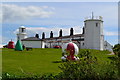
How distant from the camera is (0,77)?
29.4ft

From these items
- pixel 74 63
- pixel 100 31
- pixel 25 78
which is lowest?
pixel 25 78

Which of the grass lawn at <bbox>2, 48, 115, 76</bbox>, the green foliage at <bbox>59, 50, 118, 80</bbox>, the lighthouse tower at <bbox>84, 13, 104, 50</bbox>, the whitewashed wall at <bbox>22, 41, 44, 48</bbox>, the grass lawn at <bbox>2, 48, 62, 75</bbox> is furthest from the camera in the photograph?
the whitewashed wall at <bbox>22, 41, 44, 48</bbox>

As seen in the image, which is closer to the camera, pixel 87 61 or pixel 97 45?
pixel 87 61

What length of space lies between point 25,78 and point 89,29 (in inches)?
1748

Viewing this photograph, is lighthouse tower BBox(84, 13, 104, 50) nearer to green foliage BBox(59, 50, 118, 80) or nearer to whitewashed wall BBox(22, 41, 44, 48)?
whitewashed wall BBox(22, 41, 44, 48)

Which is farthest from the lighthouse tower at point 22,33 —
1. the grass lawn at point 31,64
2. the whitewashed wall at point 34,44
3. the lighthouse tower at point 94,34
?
the grass lawn at point 31,64

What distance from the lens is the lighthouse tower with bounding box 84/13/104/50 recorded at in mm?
51594

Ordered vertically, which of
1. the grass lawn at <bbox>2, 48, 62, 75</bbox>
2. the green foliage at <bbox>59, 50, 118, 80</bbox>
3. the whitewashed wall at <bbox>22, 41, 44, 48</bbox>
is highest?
the whitewashed wall at <bbox>22, 41, 44, 48</bbox>

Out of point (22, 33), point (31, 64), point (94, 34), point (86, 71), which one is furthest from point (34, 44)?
point (86, 71)

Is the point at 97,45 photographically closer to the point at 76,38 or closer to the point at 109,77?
the point at 76,38

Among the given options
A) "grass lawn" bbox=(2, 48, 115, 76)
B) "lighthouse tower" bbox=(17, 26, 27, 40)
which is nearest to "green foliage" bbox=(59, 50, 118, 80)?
"grass lawn" bbox=(2, 48, 115, 76)

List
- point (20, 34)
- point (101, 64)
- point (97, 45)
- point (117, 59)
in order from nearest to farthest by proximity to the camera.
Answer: point (117, 59), point (101, 64), point (97, 45), point (20, 34)

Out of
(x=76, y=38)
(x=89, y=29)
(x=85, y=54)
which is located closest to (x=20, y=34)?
(x=76, y=38)

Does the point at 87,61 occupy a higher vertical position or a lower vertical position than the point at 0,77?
higher
